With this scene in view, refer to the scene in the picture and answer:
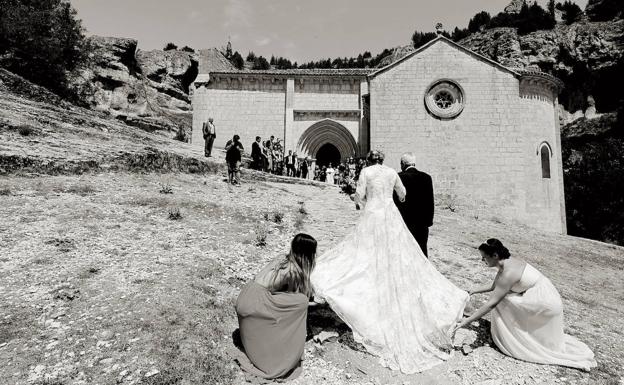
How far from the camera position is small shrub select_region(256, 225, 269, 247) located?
7574mm

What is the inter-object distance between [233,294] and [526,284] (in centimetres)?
381

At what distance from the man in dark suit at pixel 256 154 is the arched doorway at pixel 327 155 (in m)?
8.47

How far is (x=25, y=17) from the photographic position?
71.8 feet

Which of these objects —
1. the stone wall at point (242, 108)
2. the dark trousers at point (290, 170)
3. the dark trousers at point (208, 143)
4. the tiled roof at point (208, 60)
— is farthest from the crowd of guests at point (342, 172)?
the tiled roof at point (208, 60)

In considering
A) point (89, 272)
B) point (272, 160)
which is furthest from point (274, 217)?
point (272, 160)

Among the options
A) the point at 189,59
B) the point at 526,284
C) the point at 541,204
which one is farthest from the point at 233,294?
the point at 189,59

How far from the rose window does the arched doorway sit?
23.9 feet

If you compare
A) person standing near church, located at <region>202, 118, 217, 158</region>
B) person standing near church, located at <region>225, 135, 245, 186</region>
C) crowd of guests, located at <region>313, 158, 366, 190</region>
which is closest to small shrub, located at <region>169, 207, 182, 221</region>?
person standing near church, located at <region>225, 135, 245, 186</region>

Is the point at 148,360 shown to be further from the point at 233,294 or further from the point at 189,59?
the point at 189,59

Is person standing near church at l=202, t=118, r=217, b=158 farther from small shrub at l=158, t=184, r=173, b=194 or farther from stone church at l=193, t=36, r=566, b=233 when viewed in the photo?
stone church at l=193, t=36, r=566, b=233

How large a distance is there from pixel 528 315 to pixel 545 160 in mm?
18987

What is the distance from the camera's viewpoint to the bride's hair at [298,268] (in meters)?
4.00

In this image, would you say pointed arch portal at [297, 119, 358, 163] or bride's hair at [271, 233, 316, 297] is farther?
pointed arch portal at [297, 119, 358, 163]

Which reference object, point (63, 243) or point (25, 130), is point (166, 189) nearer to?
point (63, 243)
